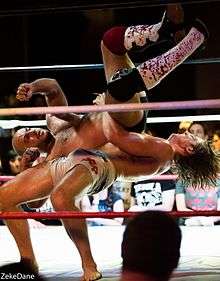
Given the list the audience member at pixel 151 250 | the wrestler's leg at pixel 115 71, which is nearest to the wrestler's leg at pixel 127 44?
the wrestler's leg at pixel 115 71

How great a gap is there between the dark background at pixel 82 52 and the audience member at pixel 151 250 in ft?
2.78

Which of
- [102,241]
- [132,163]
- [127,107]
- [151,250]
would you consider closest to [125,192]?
[102,241]

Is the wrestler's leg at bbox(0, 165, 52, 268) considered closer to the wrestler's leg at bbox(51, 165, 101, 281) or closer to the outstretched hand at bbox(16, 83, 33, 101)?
the wrestler's leg at bbox(51, 165, 101, 281)

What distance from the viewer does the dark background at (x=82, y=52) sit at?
1.69 m

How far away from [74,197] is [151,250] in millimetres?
756

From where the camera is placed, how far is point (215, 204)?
7.46 feet

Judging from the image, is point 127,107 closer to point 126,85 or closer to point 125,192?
point 126,85

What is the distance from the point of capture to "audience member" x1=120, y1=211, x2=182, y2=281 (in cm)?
70

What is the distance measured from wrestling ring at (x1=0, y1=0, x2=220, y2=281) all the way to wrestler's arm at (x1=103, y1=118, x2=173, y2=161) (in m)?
0.16

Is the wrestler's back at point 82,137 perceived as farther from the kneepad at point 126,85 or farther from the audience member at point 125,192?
the audience member at point 125,192

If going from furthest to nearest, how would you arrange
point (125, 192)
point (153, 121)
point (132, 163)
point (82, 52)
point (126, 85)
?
1. point (125, 192)
2. point (82, 52)
3. point (153, 121)
4. point (132, 163)
5. point (126, 85)

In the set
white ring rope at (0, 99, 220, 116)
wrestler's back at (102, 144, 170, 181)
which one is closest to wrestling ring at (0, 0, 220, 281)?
white ring rope at (0, 99, 220, 116)

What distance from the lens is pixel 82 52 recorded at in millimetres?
1933

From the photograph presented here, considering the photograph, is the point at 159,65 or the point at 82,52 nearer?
the point at 159,65
